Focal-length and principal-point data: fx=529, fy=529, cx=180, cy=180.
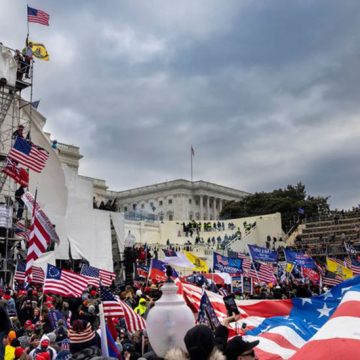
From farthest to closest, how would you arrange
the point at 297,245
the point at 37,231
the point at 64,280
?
the point at 297,245 → the point at 37,231 → the point at 64,280

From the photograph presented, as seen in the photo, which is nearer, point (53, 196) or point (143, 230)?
point (53, 196)

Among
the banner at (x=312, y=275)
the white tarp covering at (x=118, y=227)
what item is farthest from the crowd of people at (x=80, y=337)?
the white tarp covering at (x=118, y=227)

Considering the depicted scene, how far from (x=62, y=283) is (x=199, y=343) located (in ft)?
34.3

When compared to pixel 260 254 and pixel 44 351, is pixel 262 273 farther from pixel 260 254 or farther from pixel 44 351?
pixel 44 351

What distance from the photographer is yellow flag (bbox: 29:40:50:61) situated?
1105 inches

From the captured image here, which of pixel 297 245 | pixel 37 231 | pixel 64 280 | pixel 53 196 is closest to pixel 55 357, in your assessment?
pixel 64 280

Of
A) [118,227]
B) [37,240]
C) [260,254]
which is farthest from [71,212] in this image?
[37,240]

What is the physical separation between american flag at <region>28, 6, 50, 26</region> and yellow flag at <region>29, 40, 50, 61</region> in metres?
1.69

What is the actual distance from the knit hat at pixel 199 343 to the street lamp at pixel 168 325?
27 cm

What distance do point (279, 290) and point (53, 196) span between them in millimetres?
14552

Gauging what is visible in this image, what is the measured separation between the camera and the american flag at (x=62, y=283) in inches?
496

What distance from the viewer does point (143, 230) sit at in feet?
178

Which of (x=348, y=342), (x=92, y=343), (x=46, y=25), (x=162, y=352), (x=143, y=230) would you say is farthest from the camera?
(x=143, y=230)

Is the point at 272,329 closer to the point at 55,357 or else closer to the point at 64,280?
the point at 55,357
